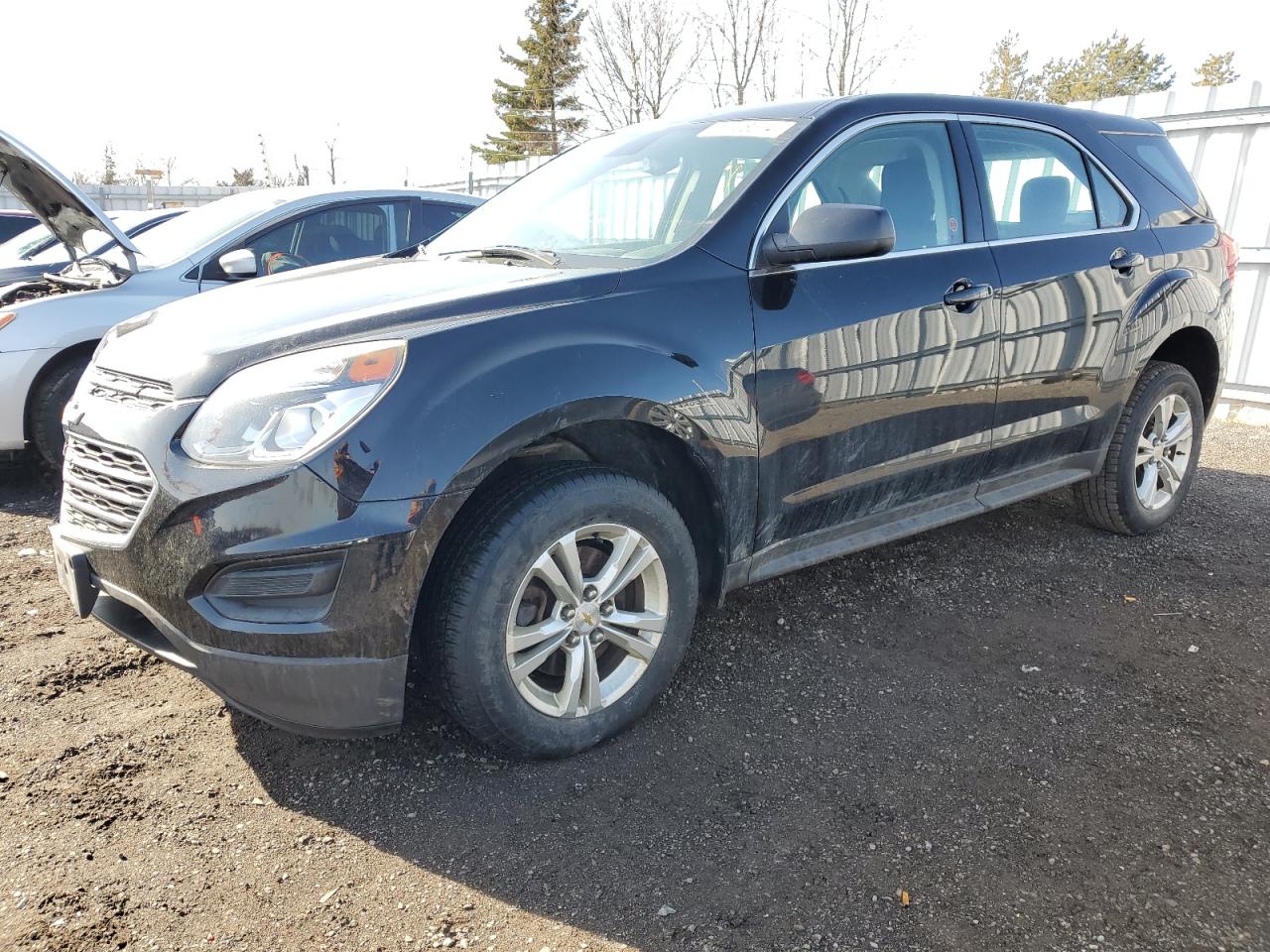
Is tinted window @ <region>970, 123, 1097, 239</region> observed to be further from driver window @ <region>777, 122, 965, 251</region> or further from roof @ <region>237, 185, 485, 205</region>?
roof @ <region>237, 185, 485, 205</region>

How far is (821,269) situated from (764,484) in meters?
0.71

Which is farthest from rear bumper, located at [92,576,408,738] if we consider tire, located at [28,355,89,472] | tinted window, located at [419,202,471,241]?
tinted window, located at [419,202,471,241]

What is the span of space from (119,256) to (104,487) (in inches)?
145

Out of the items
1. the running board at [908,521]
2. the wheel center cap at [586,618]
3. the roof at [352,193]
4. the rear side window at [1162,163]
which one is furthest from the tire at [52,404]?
the rear side window at [1162,163]

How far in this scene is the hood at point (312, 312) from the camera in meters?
2.17

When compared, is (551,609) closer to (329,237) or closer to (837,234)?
(837,234)

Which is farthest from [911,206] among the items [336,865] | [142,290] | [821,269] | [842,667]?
[142,290]

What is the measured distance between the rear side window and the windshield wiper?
8.90 feet

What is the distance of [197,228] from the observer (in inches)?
216

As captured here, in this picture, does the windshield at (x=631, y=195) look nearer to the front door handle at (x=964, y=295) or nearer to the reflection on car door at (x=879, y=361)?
the reflection on car door at (x=879, y=361)

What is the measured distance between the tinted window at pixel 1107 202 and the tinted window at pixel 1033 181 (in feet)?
0.16

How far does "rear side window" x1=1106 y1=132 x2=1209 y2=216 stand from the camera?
13.0 ft

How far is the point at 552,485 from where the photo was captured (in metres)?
2.29

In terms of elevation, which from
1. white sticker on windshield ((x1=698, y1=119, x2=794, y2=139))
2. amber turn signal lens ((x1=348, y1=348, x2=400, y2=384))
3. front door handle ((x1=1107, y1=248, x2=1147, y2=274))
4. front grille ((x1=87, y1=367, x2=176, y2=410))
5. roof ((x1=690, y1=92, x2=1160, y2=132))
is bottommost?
front grille ((x1=87, y1=367, x2=176, y2=410))
